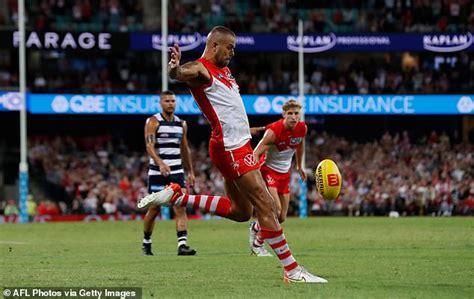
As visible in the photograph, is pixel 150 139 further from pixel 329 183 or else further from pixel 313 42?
pixel 313 42

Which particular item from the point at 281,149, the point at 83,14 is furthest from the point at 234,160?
Answer: the point at 83,14

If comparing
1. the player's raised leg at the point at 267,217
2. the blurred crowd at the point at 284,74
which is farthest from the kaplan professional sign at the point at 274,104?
the player's raised leg at the point at 267,217

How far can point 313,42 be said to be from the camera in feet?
128

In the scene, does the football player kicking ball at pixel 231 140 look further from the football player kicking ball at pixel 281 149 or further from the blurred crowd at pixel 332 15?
the blurred crowd at pixel 332 15

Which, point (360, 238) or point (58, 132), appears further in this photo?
point (58, 132)

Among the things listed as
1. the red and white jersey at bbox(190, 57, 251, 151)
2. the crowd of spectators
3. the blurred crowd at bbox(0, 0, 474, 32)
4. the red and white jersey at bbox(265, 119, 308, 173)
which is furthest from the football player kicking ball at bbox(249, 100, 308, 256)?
the blurred crowd at bbox(0, 0, 474, 32)

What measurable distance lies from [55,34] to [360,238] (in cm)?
2069

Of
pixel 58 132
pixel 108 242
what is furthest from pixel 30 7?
pixel 108 242

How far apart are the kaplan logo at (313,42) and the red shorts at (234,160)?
2803 centimetres

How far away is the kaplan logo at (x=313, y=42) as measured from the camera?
39.0 metres

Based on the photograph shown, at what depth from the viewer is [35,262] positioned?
1380 centimetres

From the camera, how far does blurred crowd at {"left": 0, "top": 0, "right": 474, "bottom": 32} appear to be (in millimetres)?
40375

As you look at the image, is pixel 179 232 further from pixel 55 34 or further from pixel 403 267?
pixel 55 34

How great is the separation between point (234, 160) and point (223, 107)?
538mm
